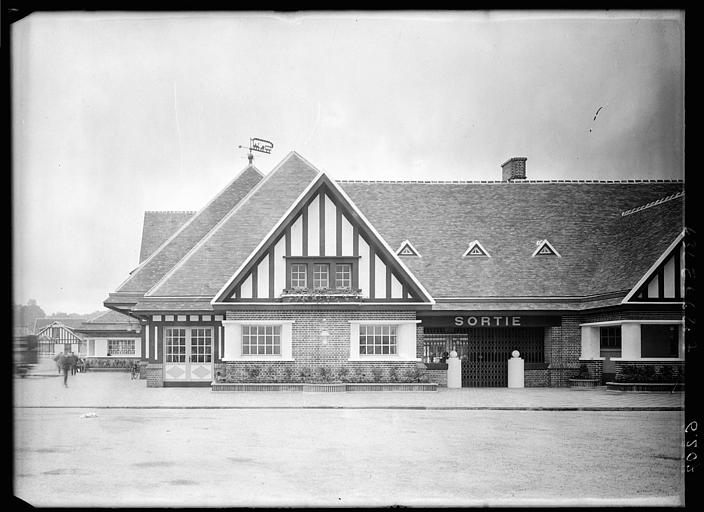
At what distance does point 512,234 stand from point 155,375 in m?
10.7

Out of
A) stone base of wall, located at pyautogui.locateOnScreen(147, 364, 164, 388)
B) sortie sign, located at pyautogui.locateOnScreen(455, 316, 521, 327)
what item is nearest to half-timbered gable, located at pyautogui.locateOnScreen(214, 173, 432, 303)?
sortie sign, located at pyautogui.locateOnScreen(455, 316, 521, 327)

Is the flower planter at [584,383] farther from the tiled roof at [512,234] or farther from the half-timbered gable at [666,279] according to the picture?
the half-timbered gable at [666,279]

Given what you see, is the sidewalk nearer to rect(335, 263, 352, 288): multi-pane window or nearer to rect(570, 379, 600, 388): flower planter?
rect(570, 379, 600, 388): flower planter

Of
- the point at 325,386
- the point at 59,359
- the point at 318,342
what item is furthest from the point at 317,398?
the point at 59,359

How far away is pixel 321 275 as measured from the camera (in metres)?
19.0

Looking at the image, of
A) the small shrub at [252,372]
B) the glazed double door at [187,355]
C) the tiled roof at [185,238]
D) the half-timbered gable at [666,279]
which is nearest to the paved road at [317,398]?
the small shrub at [252,372]

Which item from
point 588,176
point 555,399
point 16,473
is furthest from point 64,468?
point 555,399

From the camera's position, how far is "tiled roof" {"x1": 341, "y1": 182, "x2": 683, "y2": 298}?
1437 cm

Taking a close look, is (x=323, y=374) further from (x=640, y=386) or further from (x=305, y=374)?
(x=640, y=386)

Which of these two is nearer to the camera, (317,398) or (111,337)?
(317,398)

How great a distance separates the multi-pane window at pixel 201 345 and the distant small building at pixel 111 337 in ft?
5.34

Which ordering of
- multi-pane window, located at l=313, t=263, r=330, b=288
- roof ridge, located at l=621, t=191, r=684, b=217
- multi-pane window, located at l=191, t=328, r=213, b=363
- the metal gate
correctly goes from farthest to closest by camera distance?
multi-pane window, located at l=191, t=328, r=213, b=363
the metal gate
multi-pane window, located at l=313, t=263, r=330, b=288
roof ridge, located at l=621, t=191, r=684, b=217

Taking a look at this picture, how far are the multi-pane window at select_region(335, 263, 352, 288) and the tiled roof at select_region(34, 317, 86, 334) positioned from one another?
7692 mm
